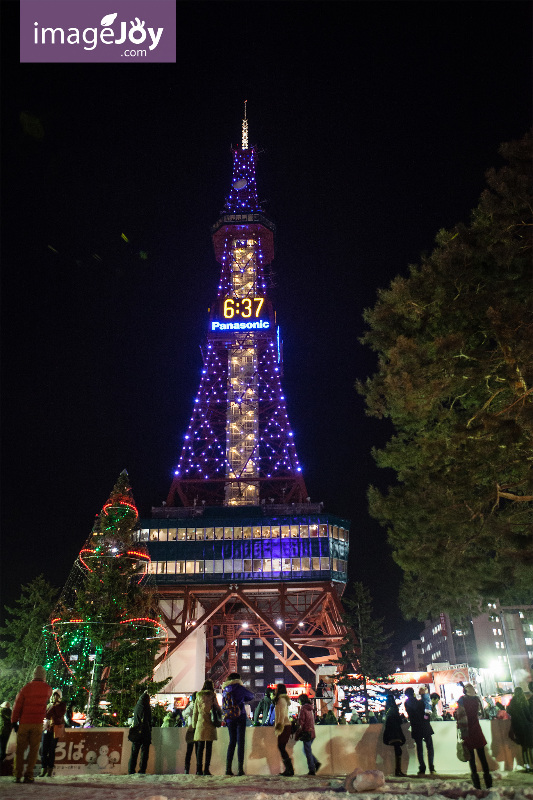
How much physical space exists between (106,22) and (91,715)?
19.5 metres

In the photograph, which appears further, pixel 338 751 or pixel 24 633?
pixel 24 633

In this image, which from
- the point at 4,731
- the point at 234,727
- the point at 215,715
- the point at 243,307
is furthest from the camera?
the point at 243,307

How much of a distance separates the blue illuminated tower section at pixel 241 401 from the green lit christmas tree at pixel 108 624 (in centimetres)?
4216

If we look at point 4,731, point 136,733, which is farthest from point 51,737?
point 136,733

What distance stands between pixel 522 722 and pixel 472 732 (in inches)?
67.2

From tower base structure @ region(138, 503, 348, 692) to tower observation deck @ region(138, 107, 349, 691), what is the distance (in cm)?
10

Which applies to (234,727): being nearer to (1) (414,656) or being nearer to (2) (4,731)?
(2) (4,731)

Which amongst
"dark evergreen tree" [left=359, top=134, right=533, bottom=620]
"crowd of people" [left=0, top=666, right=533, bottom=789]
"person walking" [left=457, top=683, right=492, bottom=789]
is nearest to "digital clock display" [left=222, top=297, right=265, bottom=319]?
"dark evergreen tree" [left=359, top=134, right=533, bottom=620]

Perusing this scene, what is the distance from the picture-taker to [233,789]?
8891 millimetres

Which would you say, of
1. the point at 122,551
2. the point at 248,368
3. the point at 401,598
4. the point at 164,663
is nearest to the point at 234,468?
the point at 248,368

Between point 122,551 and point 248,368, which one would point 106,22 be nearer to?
point 122,551

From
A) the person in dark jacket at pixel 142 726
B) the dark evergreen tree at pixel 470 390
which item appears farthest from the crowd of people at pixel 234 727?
the dark evergreen tree at pixel 470 390

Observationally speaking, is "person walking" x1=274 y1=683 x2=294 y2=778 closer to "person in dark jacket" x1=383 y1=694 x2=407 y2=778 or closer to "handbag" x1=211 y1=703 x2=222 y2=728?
"handbag" x1=211 y1=703 x2=222 y2=728

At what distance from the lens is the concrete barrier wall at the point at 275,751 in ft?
39.0
